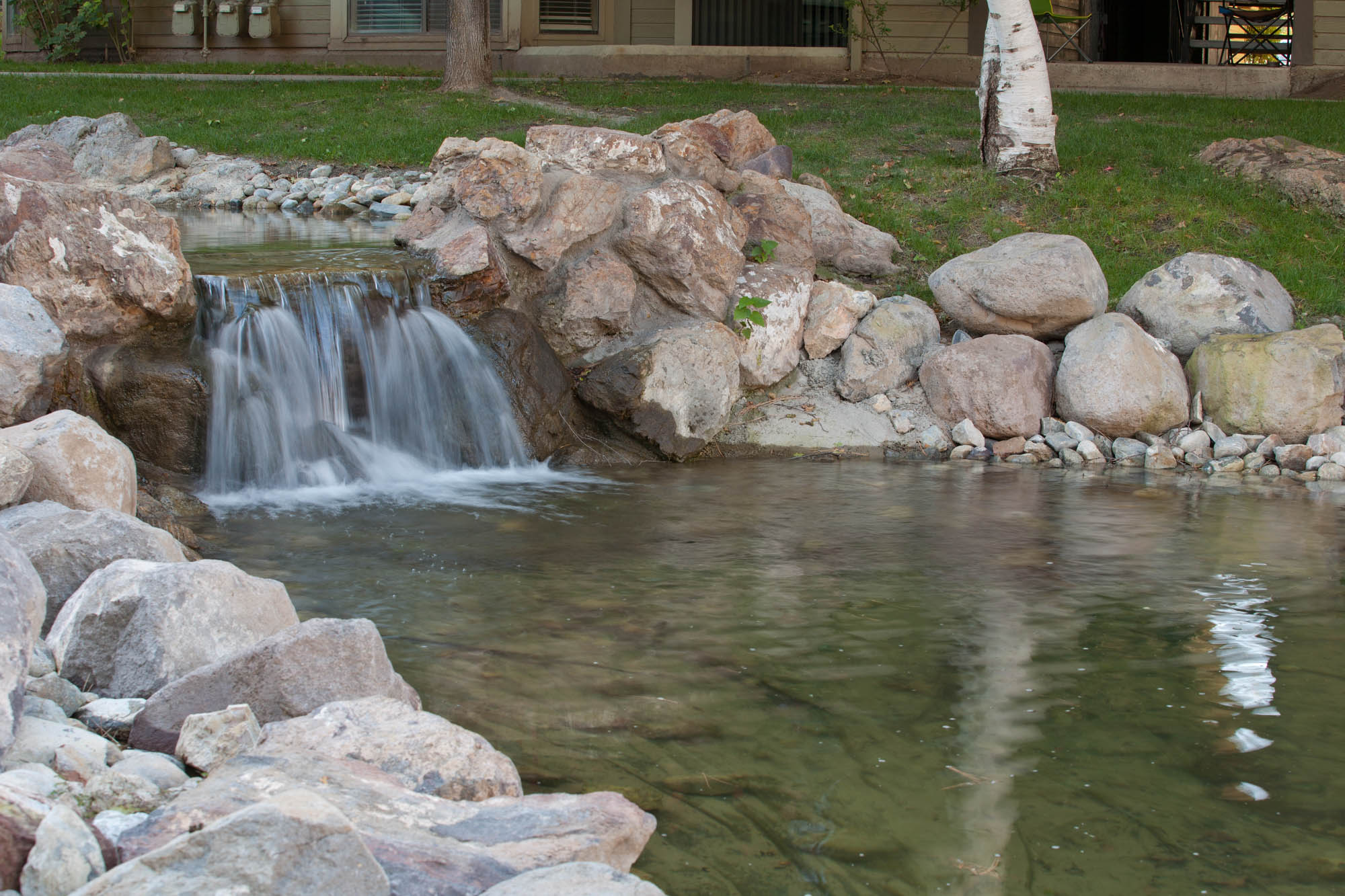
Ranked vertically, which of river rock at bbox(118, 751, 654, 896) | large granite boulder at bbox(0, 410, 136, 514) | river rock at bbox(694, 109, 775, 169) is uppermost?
river rock at bbox(694, 109, 775, 169)

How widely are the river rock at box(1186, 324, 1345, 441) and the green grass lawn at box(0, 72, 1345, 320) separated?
1.32 m

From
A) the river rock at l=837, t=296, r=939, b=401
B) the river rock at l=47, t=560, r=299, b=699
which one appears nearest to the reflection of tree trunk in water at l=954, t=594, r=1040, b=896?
the river rock at l=47, t=560, r=299, b=699

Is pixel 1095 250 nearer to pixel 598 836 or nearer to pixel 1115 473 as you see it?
pixel 1115 473

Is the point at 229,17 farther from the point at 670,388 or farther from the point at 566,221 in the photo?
the point at 670,388

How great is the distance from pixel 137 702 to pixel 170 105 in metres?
14.7

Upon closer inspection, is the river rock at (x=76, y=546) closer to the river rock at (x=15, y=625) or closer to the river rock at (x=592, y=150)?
the river rock at (x=15, y=625)

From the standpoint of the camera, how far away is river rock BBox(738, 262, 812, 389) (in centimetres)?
862

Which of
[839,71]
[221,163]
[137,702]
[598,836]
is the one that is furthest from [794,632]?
[839,71]

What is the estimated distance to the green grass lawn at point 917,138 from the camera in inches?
418

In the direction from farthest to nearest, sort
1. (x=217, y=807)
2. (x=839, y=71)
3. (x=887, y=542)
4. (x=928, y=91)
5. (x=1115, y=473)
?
1. (x=839, y=71)
2. (x=928, y=91)
3. (x=1115, y=473)
4. (x=887, y=542)
5. (x=217, y=807)

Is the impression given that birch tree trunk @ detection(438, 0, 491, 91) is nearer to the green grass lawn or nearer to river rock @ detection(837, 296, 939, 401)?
the green grass lawn

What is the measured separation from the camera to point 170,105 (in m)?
16.3

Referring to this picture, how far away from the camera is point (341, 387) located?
7527 mm

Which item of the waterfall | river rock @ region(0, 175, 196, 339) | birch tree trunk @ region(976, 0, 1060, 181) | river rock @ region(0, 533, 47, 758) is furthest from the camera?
birch tree trunk @ region(976, 0, 1060, 181)
